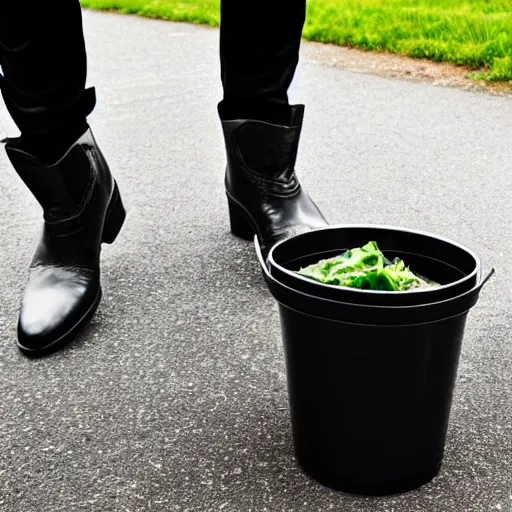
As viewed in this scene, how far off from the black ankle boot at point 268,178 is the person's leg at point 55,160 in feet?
1.12

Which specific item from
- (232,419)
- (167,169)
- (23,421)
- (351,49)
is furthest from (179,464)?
(351,49)

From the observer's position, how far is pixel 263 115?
219 cm

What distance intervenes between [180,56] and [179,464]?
4.68m

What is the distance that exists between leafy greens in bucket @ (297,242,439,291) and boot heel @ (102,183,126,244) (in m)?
0.94

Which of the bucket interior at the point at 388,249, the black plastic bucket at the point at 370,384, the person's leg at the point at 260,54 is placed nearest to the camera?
the black plastic bucket at the point at 370,384

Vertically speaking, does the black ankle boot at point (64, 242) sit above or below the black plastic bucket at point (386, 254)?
below

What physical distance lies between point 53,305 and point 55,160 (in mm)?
339

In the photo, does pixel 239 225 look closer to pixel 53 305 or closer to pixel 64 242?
pixel 64 242

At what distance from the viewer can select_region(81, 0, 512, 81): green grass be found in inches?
191

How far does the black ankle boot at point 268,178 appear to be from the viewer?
85.7 inches

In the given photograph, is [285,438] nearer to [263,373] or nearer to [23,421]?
[263,373]

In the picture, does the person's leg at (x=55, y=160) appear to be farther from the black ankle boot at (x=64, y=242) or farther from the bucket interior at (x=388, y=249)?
the bucket interior at (x=388, y=249)

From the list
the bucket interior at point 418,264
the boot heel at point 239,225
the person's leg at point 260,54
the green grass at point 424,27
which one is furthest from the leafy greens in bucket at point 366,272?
the green grass at point 424,27

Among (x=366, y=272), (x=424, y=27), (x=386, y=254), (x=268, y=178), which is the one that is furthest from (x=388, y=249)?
(x=424, y=27)
